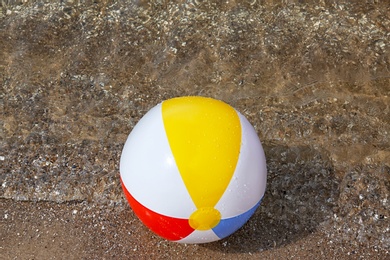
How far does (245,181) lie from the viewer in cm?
354

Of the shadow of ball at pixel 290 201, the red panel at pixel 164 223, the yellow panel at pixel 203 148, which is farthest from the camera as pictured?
the shadow of ball at pixel 290 201

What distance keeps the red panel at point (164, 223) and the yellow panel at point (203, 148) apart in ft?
0.72

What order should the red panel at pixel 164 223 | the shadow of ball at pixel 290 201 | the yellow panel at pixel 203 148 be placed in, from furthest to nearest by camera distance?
the shadow of ball at pixel 290 201 → the red panel at pixel 164 223 → the yellow panel at pixel 203 148

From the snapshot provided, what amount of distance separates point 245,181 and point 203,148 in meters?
0.38

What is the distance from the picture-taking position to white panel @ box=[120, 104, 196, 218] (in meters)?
3.43

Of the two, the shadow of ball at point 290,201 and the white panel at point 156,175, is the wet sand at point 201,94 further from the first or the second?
the white panel at point 156,175

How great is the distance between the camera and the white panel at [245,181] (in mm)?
3492

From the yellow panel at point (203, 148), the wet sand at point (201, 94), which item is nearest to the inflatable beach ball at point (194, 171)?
the yellow panel at point (203, 148)

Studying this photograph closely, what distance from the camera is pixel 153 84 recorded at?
5520 millimetres

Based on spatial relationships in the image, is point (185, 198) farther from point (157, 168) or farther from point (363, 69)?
point (363, 69)

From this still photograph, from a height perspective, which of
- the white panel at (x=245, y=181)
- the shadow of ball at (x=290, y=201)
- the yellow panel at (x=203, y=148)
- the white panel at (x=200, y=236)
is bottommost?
the shadow of ball at (x=290, y=201)

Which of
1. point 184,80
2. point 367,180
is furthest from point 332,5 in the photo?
point 367,180

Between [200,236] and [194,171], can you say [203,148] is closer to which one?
[194,171]

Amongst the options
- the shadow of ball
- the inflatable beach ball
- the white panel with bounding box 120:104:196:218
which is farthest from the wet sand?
the white panel with bounding box 120:104:196:218
